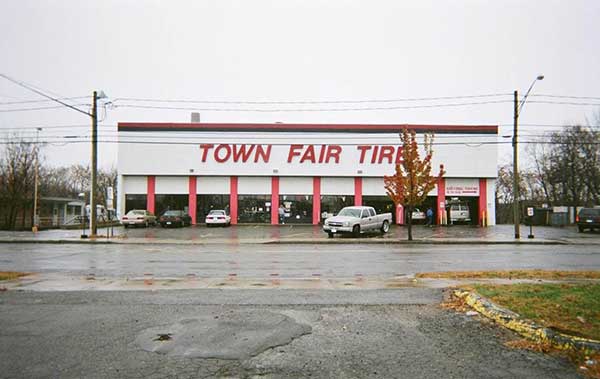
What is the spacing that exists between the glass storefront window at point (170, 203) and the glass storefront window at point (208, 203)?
1201 mm

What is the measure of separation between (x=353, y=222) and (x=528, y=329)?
20451mm

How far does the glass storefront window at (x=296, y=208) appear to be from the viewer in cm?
4072

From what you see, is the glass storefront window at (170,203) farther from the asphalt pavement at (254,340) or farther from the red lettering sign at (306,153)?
the asphalt pavement at (254,340)

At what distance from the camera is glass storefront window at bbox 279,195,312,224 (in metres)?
40.7

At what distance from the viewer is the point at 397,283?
33.5 feet

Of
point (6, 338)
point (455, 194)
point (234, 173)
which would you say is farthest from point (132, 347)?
point (455, 194)

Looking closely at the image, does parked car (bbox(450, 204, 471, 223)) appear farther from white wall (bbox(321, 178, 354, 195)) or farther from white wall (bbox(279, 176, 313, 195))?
white wall (bbox(279, 176, 313, 195))

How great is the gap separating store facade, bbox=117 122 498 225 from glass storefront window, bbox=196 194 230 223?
1.27 ft

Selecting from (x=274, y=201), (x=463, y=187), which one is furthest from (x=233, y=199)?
(x=463, y=187)

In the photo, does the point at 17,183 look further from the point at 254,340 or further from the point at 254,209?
the point at 254,340

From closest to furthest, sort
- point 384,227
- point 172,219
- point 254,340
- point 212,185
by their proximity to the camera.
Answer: point 254,340 → point 384,227 → point 172,219 → point 212,185

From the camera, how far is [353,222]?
26.2 m

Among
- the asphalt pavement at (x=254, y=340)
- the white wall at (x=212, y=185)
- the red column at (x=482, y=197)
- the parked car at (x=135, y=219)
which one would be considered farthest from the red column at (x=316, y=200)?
the asphalt pavement at (x=254, y=340)

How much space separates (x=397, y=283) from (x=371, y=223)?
57.8 feet
